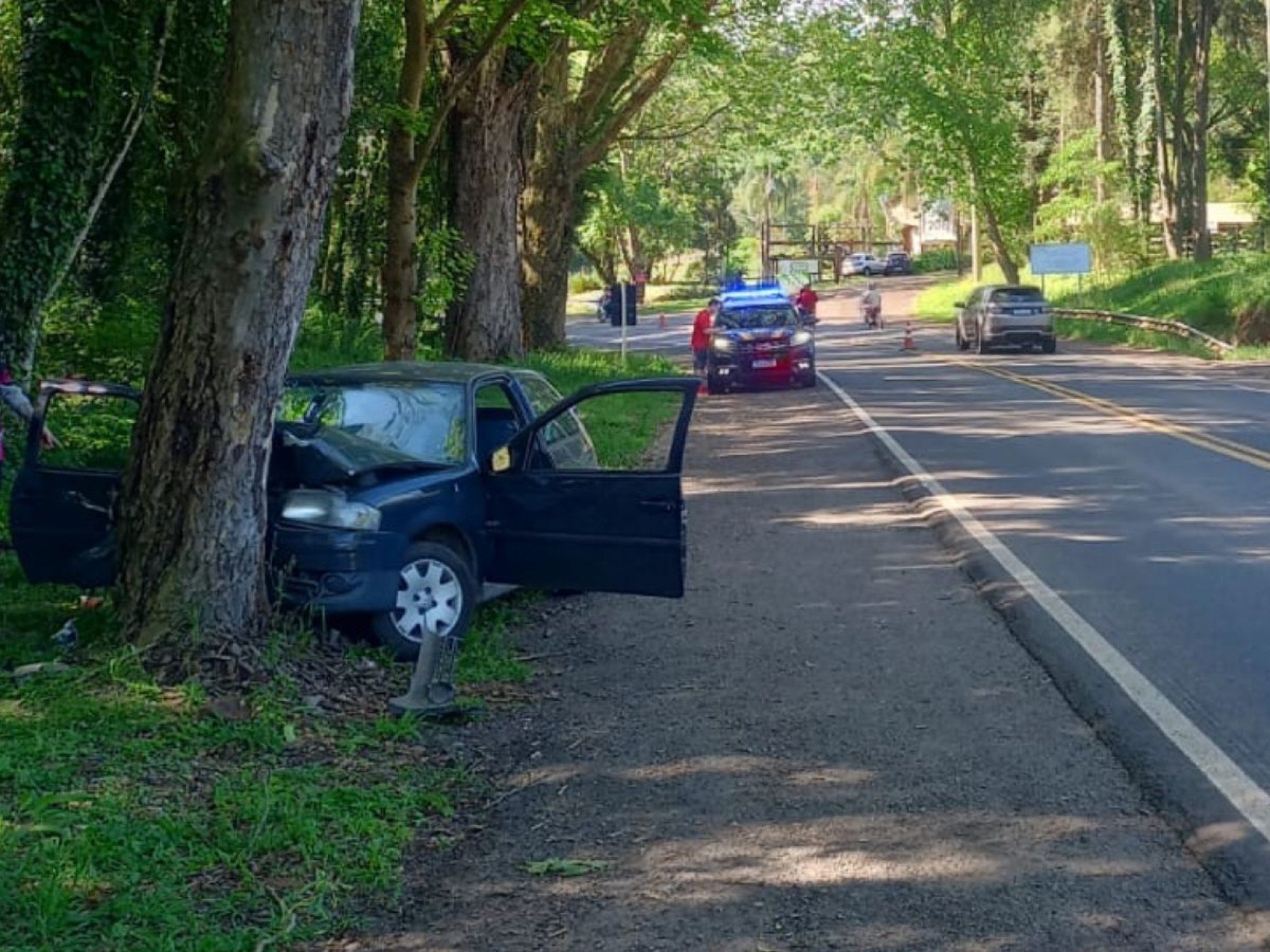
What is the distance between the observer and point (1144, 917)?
484cm

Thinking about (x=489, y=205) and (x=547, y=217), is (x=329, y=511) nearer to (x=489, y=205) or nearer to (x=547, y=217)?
(x=489, y=205)

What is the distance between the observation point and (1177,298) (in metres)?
43.8

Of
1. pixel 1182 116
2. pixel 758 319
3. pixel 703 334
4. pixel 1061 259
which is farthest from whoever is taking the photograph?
pixel 1061 259

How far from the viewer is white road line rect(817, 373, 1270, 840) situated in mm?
5871

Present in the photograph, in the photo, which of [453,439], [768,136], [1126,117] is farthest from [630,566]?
[1126,117]

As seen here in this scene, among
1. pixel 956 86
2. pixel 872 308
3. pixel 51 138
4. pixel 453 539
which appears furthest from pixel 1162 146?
pixel 453 539

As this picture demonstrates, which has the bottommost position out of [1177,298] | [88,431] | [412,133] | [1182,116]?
[88,431]

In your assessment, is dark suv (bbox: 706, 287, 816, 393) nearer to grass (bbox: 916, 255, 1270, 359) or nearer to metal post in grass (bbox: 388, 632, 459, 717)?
grass (bbox: 916, 255, 1270, 359)

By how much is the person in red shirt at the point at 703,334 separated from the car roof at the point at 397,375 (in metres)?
19.6

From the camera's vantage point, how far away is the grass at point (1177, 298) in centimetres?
3934

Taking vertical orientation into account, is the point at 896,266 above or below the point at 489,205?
above

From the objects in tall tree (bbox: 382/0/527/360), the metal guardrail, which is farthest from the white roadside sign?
tall tree (bbox: 382/0/527/360)

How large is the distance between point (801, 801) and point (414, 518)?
2.96m

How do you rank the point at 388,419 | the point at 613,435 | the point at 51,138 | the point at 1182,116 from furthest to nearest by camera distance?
the point at 1182,116 → the point at 613,435 → the point at 51,138 → the point at 388,419
